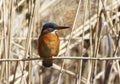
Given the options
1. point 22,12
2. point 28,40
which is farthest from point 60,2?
point 28,40

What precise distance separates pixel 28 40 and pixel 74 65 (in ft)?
4.57

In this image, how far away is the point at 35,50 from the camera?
4.00 m

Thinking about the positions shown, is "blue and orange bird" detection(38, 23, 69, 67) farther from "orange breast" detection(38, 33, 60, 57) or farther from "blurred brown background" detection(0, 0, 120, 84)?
"blurred brown background" detection(0, 0, 120, 84)

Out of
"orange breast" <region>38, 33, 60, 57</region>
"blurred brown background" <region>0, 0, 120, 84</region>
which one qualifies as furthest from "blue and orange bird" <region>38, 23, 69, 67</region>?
"blurred brown background" <region>0, 0, 120, 84</region>

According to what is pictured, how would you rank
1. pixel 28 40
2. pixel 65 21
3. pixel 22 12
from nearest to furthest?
pixel 28 40 < pixel 22 12 < pixel 65 21

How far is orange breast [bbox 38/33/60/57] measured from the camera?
9.00 ft

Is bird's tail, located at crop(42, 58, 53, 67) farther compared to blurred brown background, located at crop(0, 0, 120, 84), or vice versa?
blurred brown background, located at crop(0, 0, 120, 84)

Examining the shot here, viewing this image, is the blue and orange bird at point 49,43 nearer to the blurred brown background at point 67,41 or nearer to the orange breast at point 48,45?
the orange breast at point 48,45

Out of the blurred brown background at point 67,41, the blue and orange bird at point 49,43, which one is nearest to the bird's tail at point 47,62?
the blue and orange bird at point 49,43

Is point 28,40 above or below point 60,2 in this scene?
below

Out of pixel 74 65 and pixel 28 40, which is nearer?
pixel 28 40

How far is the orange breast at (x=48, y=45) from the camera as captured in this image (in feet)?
9.00

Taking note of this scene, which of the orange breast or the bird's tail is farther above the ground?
the orange breast

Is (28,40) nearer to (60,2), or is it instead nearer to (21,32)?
(21,32)
